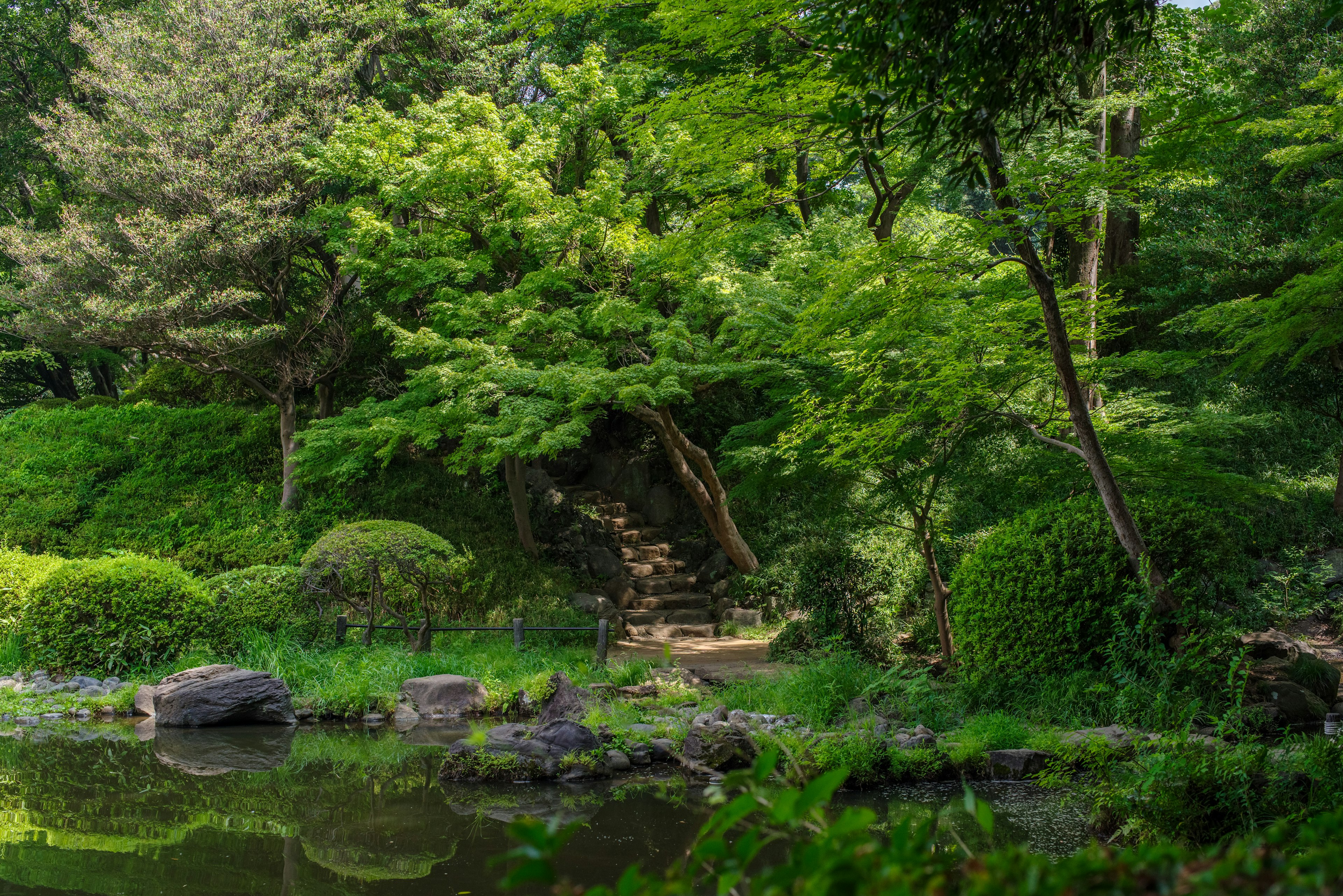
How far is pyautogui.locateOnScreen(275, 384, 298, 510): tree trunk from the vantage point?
1420 cm

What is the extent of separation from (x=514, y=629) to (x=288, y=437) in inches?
272

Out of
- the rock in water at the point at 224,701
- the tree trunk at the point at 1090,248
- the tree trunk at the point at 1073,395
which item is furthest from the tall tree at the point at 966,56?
the rock in water at the point at 224,701

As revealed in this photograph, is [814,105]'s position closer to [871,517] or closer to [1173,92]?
[1173,92]

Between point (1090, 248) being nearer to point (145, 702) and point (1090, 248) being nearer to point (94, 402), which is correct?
point (145, 702)

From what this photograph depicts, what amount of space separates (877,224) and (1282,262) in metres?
5.08

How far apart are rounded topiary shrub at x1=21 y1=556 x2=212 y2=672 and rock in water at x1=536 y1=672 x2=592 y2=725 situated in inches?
189

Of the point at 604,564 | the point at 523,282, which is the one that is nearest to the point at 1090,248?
the point at 523,282

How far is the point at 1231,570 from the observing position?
21.4 ft

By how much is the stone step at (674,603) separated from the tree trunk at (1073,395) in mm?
8078

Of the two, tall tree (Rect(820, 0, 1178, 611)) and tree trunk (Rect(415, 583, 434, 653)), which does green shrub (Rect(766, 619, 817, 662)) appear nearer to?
tree trunk (Rect(415, 583, 434, 653))

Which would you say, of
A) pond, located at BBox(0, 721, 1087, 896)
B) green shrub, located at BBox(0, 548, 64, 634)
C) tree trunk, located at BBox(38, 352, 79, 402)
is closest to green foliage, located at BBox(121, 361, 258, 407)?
tree trunk, located at BBox(38, 352, 79, 402)

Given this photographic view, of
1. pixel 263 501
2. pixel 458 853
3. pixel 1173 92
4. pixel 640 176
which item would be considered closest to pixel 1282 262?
pixel 1173 92

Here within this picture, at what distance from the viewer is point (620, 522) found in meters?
16.0

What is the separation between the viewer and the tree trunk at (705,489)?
12742 millimetres
